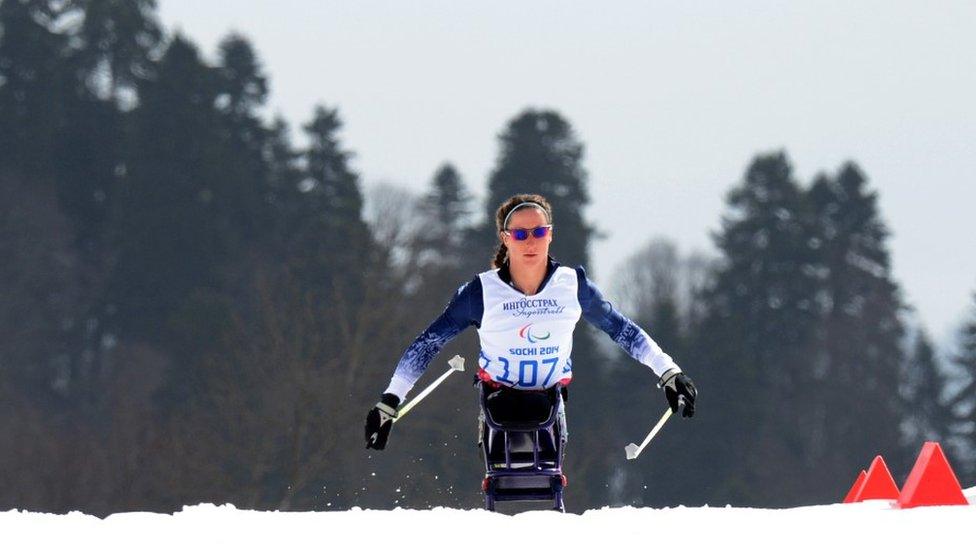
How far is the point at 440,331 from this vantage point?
9039 mm

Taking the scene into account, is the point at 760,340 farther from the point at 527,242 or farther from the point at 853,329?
the point at 527,242

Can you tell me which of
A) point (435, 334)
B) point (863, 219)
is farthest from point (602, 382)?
point (435, 334)

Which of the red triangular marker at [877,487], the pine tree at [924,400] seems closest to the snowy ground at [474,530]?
the red triangular marker at [877,487]

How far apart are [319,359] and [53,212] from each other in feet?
134

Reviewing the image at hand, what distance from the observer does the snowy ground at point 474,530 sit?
21.2 ft

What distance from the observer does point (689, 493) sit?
267ft

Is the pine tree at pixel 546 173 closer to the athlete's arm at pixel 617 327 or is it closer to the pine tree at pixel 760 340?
the pine tree at pixel 760 340

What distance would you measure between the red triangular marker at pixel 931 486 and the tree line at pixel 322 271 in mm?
55192

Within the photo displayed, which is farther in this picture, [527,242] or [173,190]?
[173,190]

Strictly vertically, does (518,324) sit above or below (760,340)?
below

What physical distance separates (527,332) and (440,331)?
48 cm

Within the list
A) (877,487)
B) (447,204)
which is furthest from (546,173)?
(877,487)

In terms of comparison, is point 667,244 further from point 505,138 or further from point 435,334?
point 435,334

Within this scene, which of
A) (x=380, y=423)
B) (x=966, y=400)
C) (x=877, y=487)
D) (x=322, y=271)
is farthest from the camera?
(x=966, y=400)
